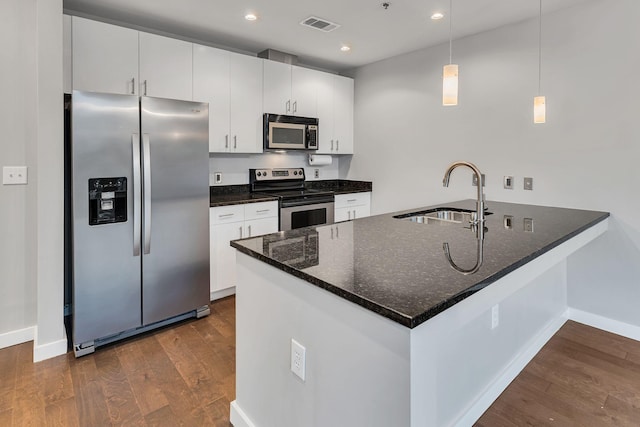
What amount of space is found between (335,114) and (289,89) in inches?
28.8

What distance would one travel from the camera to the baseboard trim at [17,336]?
2.58 metres

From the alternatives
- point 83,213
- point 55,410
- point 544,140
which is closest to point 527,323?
point 544,140

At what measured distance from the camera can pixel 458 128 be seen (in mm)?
3594

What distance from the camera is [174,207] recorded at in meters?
2.75

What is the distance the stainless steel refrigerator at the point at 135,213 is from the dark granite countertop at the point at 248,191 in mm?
478

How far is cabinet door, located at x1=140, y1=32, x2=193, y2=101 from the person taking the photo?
2979 millimetres

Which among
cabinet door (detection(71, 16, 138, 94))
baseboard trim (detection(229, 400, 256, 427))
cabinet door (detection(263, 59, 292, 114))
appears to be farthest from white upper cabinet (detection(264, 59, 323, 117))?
baseboard trim (detection(229, 400, 256, 427))

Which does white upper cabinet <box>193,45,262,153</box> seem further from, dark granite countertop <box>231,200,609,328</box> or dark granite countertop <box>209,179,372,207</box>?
dark granite countertop <box>231,200,609,328</box>

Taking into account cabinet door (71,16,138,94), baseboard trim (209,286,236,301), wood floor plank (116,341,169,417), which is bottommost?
wood floor plank (116,341,169,417)

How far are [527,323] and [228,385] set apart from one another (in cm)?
188

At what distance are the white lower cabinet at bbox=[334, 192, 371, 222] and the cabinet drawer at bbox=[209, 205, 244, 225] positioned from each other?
121 cm

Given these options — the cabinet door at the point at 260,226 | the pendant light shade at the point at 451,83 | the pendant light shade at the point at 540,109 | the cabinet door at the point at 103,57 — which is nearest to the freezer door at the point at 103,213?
the cabinet door at the point at 103,57

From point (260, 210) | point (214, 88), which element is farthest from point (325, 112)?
point (260, 210)

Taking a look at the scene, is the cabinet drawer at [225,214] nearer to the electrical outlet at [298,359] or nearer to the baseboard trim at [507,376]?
the electrical outlet at [298,359]
